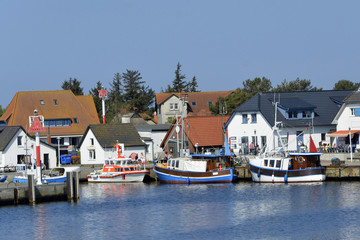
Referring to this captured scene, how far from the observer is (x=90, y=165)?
8056 cm

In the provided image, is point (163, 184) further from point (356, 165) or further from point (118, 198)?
point (356, 165)

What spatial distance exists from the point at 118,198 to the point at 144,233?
15.6m

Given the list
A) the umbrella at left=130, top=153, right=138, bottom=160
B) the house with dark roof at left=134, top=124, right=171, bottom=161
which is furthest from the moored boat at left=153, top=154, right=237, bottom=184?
the house with dark roof at left=134, top=124, right=171, bottom=161

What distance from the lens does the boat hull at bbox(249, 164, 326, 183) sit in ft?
206

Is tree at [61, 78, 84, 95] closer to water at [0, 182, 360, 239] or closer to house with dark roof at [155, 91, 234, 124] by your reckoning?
house with dark roof at [155, 91, 234, 124]

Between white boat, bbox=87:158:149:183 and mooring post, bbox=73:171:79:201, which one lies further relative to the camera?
white boat, bbox=87:158:149:183

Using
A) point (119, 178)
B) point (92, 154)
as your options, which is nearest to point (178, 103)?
point (92, 154)

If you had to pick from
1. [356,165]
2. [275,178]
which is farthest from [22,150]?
[356,165]

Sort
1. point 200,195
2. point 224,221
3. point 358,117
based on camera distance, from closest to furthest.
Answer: point 224,221, point 200,195, point 358,117

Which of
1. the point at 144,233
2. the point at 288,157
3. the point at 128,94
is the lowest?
the point at 144,233

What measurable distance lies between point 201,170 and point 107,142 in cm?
1700

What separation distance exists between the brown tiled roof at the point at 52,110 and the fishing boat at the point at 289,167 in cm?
4206

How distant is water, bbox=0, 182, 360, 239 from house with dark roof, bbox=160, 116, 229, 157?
17.7 m

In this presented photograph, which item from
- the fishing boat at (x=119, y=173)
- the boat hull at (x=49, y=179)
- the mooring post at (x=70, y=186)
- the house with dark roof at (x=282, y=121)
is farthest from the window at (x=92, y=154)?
the mooring post at (x=70, y=186)
